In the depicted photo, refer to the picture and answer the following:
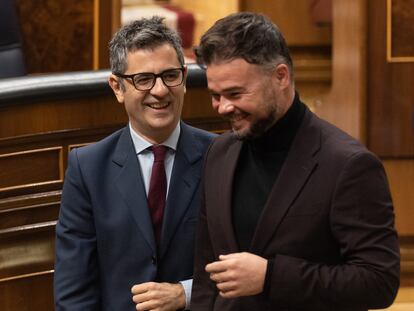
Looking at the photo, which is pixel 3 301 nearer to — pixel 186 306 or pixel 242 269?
pixel 186 306

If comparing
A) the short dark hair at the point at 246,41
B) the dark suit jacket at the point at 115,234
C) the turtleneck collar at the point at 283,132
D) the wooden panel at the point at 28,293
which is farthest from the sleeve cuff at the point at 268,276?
the wooden panel at the point at 28,293

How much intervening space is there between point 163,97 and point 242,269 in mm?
557

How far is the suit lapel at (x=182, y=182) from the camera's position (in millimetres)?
2283

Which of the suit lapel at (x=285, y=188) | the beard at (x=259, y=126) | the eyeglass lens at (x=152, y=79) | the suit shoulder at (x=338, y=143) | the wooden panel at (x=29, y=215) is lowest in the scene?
the wooden panel at (x=29, y=215)

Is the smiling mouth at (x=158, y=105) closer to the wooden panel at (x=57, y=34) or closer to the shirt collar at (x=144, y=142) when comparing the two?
the shirt collar at (x=144, y=142)

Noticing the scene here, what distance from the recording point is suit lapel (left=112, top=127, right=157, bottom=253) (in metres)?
2.27

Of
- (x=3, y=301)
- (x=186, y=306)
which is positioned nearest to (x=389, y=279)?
(x=186, y=306)

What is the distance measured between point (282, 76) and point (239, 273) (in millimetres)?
364

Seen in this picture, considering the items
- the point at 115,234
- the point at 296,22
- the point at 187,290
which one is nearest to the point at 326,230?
the point at 187,290

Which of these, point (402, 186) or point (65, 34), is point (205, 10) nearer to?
point (65, 34)

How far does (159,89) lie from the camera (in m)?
2.24

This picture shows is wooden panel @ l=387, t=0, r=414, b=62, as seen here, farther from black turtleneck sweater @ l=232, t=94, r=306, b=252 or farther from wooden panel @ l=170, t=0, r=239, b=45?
black turtleneck sweater @ l=232, t=94, r=306, b=252

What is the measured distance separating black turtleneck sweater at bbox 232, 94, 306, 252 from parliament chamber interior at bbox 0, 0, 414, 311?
141cm

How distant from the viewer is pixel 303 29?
20.4 ft
